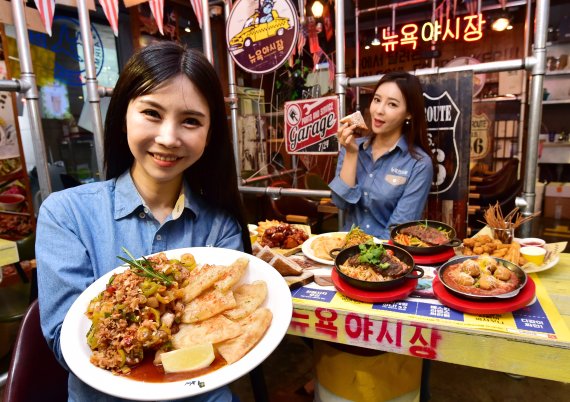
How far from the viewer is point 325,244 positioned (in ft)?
7.22

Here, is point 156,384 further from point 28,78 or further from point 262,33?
point 262,33

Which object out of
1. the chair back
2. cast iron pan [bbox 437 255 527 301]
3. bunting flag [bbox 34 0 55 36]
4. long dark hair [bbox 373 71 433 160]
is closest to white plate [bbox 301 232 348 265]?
cast iron pan [bbox 437 255 527 301]

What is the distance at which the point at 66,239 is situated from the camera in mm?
1402

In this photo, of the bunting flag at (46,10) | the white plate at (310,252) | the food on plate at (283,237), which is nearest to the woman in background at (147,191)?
the white plate at (310,252)

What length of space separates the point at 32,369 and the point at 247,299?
35.6 inches

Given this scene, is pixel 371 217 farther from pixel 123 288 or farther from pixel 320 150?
pixel 123 288

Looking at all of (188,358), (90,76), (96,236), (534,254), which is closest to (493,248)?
(534,254)

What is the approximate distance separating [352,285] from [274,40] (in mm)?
2051

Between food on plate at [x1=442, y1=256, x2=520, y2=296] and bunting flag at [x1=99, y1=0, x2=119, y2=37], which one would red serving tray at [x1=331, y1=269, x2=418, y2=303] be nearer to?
food on plate at [x1=442, y1=256, x2=520, y2=296]

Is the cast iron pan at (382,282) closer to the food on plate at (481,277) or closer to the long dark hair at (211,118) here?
the food on plate at (481,277)

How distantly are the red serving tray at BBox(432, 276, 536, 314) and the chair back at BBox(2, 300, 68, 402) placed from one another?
5.30 feet

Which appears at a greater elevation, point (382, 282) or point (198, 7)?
point (198, 7)

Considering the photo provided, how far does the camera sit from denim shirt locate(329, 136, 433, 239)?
276cm

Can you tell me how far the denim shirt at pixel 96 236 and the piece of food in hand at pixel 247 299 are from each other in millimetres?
370
